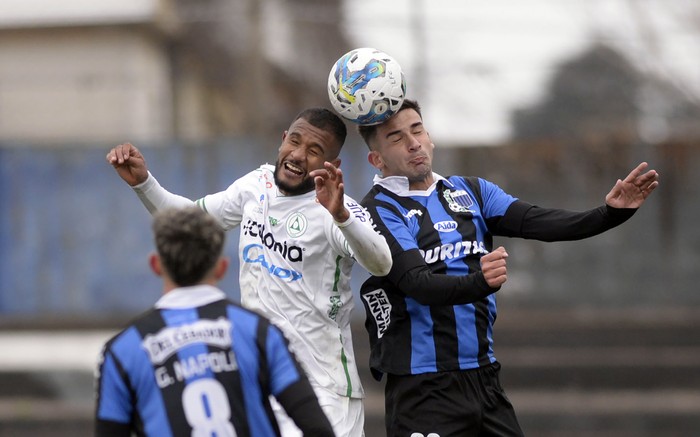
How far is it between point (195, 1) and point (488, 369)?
2332 centimetres

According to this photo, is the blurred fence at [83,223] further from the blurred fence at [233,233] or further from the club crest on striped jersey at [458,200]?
the club crest on striped jersey at [458,200]

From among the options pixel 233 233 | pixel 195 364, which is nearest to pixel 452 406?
pixel 195 364

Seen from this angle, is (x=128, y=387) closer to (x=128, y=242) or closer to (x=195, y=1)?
(x=128, y=242)

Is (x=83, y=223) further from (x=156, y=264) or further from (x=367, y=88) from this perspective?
(x=156, y=264)

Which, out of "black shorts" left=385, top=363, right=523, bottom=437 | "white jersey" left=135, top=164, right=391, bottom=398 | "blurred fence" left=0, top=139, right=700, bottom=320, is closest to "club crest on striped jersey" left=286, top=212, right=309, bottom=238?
"white jersey" left=135, top=164, right=391, bottom=398

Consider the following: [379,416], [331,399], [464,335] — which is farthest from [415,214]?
[379,416]

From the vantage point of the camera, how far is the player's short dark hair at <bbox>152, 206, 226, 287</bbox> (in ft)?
13.3

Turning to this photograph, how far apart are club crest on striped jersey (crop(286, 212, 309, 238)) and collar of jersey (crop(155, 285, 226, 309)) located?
1.61m

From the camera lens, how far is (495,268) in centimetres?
502

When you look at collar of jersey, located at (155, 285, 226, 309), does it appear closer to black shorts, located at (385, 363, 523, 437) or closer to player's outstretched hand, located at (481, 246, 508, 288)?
player's outstretched hand, located at (481, 246, 508, 288)

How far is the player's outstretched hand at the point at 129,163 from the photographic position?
561cm

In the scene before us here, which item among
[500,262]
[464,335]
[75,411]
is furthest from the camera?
[75,411]

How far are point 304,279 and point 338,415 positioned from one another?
71 centimetres

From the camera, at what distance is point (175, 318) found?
4043 millimetres
